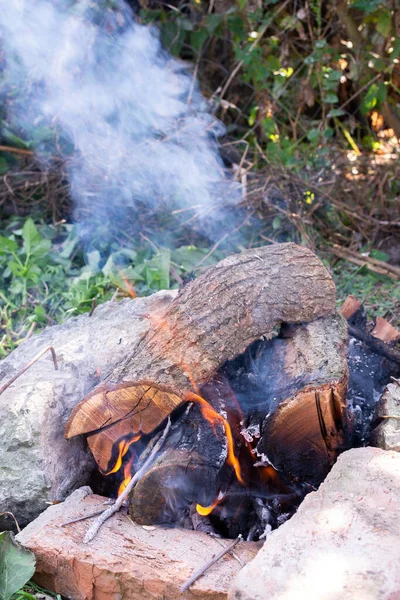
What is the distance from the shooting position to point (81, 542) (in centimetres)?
208

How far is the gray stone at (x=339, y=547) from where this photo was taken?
1602mm

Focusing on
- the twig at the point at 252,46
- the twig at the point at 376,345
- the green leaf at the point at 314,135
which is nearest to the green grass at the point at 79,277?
the twig at the point at 376,345

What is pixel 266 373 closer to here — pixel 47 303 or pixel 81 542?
pixel 81 542

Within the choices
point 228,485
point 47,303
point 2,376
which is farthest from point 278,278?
point 47,303

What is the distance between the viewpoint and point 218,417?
7.70 ft

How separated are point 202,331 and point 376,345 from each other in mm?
911

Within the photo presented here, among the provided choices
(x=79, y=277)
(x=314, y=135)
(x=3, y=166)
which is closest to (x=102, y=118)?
(x=3, y=166)

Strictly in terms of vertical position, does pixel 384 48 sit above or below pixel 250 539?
above

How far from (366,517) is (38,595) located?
103 cm

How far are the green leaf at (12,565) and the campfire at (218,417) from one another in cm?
36

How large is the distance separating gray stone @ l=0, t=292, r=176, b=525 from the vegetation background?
972 millimetres

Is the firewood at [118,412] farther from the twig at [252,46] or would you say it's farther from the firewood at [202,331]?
the twig at [252,46]

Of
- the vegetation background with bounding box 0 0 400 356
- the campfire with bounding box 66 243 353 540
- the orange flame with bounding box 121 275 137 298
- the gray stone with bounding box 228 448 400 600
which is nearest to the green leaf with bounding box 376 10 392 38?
the vegetation background with bounding box 0 0 400 356

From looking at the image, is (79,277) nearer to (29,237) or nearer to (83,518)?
(29,237)
